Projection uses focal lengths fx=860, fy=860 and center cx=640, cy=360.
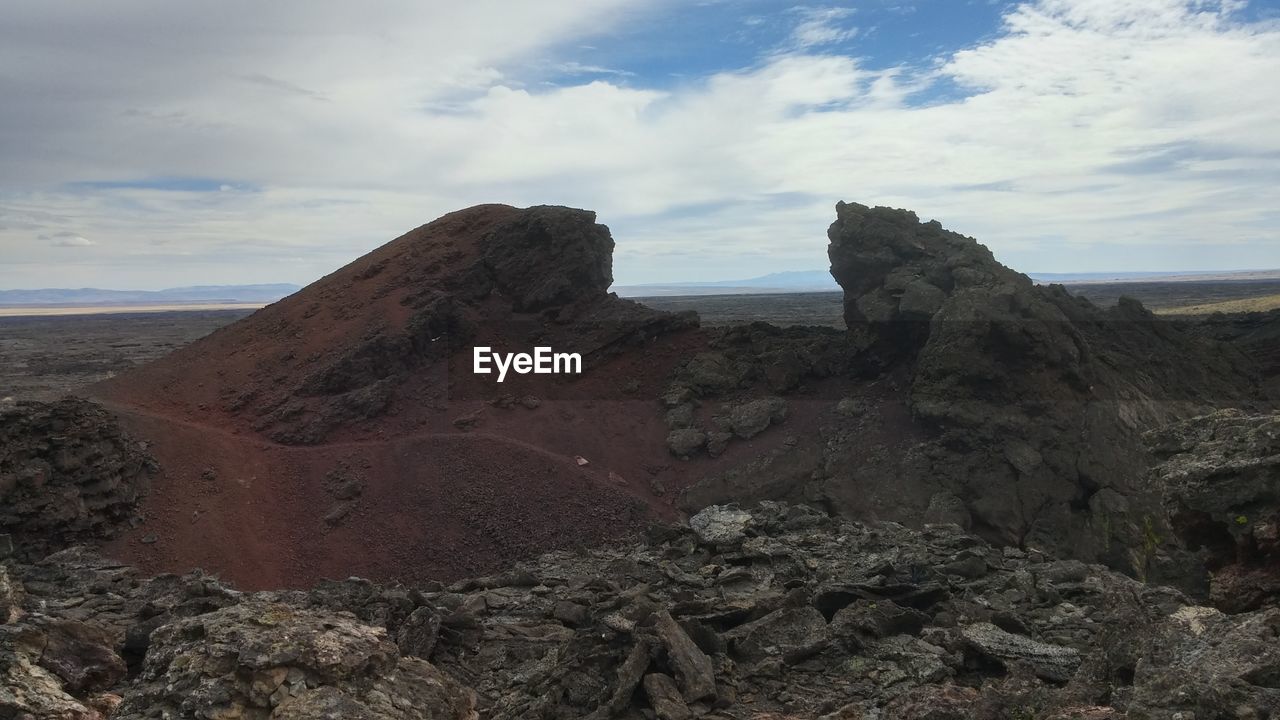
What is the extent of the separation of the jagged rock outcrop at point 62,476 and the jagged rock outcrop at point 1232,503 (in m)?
16.4

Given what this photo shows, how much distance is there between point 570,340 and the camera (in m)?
23.8

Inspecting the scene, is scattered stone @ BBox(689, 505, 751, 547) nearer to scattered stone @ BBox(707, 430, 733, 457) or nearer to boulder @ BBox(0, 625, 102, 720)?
scattered stone @ BBox(707, 430, 733, 457)

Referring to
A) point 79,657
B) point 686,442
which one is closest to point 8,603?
point 79,657

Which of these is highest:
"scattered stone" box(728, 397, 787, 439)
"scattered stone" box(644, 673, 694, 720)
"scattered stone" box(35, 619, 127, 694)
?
"scattered stone" box(728, 397, 787, 439)

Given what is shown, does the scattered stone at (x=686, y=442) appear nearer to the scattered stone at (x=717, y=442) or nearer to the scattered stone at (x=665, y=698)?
the scattered stone at (x=717, y=442)

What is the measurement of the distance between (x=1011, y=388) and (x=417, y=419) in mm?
13507

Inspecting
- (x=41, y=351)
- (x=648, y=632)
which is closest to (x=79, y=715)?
(x=648, y=632)

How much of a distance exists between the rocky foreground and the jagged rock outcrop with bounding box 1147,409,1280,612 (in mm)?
492

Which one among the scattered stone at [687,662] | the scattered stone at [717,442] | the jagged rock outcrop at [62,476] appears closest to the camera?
the scattered stone at [687,662]

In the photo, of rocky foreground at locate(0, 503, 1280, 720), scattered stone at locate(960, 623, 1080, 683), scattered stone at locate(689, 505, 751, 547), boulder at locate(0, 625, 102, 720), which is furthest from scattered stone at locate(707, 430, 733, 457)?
boulder at locate(0, 625, 102, 720)

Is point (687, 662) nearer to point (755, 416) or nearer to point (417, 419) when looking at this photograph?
point (755, 416)

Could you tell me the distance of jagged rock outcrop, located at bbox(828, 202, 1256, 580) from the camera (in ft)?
55.6

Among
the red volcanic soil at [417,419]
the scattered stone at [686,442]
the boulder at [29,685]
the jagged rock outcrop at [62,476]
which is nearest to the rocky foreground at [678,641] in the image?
the boulder at [29,685]

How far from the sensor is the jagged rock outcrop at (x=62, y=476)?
1470 centimetres
